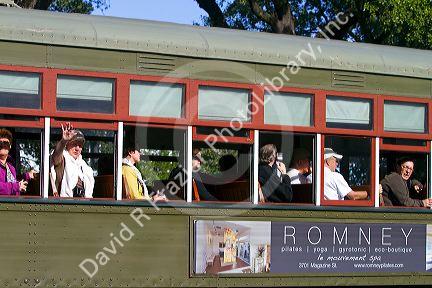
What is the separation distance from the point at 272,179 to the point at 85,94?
211cm

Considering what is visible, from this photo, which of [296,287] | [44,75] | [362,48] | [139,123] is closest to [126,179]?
[139,123]

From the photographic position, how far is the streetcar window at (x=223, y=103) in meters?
10.3

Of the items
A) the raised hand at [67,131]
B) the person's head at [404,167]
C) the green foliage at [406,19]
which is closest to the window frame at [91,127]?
the raised hand at [67,131]

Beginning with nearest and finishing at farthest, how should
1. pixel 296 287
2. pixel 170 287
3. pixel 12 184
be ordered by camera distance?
pixel 12 184, pixel 170 287, pixel 296 287

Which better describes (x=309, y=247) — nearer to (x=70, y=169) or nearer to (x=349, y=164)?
(x=349, y=164)

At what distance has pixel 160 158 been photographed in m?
11.8

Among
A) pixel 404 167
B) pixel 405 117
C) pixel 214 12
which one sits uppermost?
pixel 214 12

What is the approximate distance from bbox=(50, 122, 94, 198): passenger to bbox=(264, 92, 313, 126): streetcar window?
1.85 metres

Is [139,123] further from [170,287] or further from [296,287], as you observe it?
[296,287]

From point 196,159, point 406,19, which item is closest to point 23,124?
point 196,159

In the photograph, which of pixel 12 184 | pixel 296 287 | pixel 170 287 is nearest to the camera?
pixel 12 184

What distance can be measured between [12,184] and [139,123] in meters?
1.31

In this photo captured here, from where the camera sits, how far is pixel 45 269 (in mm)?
9539

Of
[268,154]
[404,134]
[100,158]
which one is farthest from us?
[404,134]
